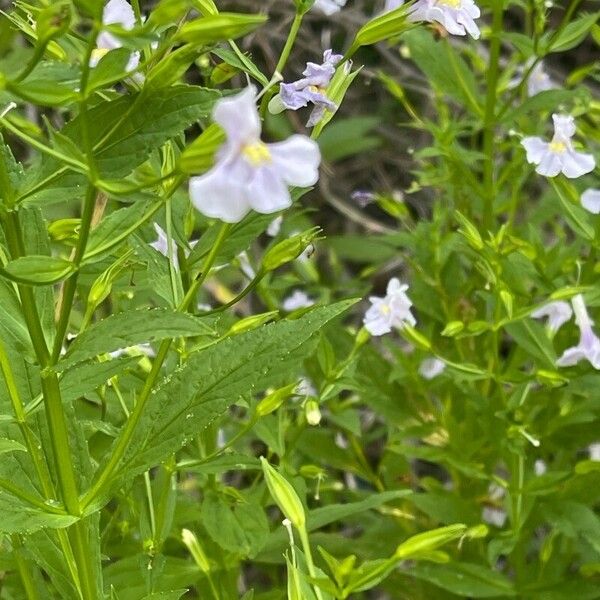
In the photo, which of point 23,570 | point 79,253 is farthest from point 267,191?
point 23,570

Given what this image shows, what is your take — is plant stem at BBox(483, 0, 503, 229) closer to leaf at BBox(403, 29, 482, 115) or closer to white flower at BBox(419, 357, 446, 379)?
leaf at BBox(403, 29, 482, 115)

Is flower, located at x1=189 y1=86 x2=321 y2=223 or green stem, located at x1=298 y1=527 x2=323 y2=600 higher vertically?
flower, located at x1=189 y1=86 x2=321 y2=223

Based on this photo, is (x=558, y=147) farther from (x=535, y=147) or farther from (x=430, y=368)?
(x=430, y=368)

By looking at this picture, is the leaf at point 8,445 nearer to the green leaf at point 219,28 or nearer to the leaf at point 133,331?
the leaf at point 133,331

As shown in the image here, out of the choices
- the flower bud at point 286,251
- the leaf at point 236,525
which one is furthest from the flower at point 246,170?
the leaf at point 236,525

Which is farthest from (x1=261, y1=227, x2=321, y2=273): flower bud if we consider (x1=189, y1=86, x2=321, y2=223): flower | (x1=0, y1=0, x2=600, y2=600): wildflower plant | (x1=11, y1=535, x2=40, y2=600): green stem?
(x1=11, y1=535, x2=40, y2=600): green stem
